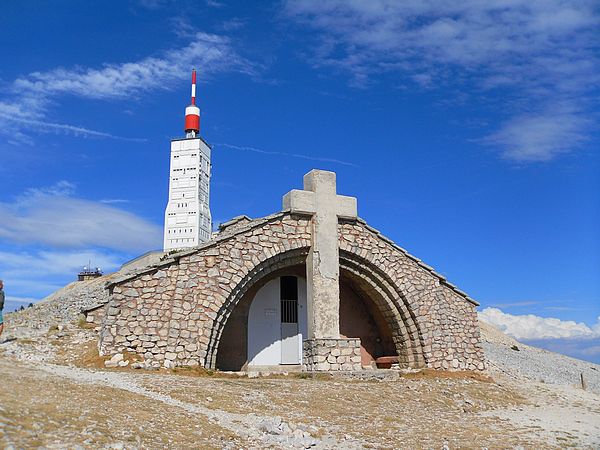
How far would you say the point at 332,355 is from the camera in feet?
52.5

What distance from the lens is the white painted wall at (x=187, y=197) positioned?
205 ft

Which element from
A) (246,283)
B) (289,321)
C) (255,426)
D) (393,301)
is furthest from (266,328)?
(255,426)

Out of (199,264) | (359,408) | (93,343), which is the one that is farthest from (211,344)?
(359,408)

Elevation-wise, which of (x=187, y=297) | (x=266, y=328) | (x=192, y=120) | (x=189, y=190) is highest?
(x=192, y=120)

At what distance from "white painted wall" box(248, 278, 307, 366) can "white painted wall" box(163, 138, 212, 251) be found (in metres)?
44.0

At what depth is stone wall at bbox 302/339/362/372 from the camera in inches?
625

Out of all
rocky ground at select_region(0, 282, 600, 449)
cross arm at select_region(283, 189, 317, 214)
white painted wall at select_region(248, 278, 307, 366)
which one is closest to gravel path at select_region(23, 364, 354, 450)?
rocky ground at select_region(0, 282, 600, 449)

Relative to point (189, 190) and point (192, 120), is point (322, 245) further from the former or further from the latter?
point (192, 120)

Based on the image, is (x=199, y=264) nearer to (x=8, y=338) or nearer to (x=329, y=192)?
(x=329, y=192)

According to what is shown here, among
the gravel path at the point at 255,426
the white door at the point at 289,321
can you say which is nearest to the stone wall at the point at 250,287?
the white door at the point at 289,321

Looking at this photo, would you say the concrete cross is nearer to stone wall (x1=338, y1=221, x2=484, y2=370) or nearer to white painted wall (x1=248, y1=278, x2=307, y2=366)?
stone wall (x1=338, y1=221, x2=484, y2=370)

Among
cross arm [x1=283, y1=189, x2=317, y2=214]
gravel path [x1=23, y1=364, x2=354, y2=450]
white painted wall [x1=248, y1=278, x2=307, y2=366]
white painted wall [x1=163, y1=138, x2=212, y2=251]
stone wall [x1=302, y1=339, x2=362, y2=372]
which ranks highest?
white painted wall [x1=163, y1=138, x2=212, y2=251]

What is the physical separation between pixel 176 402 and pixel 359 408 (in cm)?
357

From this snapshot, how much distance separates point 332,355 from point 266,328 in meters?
3.16
